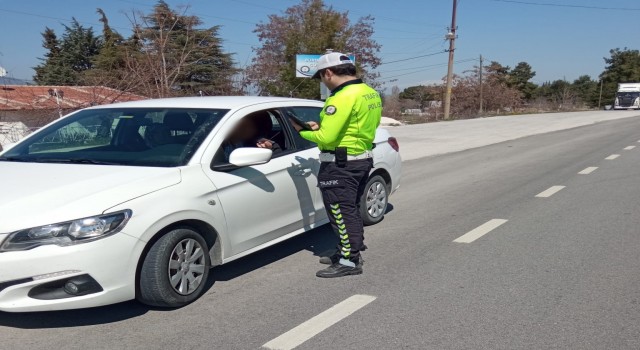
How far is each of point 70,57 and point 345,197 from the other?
43115mm

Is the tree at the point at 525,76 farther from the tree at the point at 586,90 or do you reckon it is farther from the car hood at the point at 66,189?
the car hood at the point at 66,189

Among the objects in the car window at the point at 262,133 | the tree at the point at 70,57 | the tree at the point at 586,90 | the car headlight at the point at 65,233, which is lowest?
the tree at the point at 586,90

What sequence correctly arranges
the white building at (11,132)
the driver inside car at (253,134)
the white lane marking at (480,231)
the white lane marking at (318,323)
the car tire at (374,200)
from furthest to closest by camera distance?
the white building at (11,132), the car tire at (374,200), the white lane marking at (480,231), the driver inside car at (253,134), the white lane marking at (318,323)

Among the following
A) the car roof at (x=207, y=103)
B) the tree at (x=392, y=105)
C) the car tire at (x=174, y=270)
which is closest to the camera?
the car tire at (x=174, y=270)

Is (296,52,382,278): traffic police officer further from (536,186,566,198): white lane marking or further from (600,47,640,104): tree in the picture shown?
(600,47,640,104): tree

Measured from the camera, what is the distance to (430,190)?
8.88 metres

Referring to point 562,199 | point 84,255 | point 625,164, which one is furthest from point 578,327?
point 625,164

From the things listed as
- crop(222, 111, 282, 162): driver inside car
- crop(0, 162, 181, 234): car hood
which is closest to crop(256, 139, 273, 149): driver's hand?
crop(222, 111, 282, 162): driver inside car

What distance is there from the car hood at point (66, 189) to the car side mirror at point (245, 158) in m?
0.40

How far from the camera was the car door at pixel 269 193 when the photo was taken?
423 centimetres

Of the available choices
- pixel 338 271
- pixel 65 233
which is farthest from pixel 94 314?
pixel 338 271

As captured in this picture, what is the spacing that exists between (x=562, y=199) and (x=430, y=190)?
1971 mm

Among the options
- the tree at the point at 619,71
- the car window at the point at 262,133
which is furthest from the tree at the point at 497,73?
the car window at the point at 262,133

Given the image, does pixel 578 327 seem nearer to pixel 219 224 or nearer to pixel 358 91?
pixel 358 91
